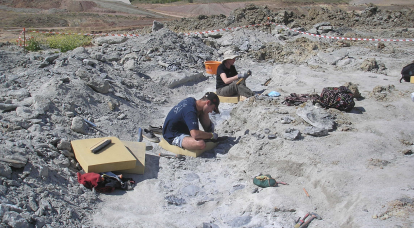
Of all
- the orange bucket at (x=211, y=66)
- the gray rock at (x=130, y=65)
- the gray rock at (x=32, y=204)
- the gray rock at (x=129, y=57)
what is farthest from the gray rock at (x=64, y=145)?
the orange bucket at (x=211, y=66)

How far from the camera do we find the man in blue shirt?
16.3 ft

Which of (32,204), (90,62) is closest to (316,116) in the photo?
(32,204)

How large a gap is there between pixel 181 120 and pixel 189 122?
1.00 ft

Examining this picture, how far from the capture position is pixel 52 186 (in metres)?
3.98

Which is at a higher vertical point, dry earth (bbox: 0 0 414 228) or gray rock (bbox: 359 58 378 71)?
gray rock (bbox: 359 58 378 71)

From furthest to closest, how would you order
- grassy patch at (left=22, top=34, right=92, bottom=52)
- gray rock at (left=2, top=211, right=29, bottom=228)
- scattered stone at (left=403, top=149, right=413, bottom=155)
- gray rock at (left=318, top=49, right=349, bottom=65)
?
grassy patch at (left=22, top=34, right=92, bottom=52), gray rock at (left=318, top=49, right=349, bottom=65), scattered stone at (left=403, top=149, right=413, bottom=155), gray rock at (left=2, top=211, right=29, bottom=228)

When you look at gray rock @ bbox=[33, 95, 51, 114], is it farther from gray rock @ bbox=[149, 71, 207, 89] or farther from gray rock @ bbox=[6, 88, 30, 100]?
gray rock @ bbox=[149, 71, 207, 89]

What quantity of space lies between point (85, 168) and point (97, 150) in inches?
11.4

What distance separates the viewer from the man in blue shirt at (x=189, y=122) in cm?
A: 495

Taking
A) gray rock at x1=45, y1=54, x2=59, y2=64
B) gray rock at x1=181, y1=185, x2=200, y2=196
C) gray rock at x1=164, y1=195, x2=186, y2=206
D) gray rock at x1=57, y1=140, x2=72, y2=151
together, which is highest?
gray rock at x1=45, y1=54, x2=59, y2=64

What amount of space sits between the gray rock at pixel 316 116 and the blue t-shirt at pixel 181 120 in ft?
5.92

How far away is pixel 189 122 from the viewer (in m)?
4.92

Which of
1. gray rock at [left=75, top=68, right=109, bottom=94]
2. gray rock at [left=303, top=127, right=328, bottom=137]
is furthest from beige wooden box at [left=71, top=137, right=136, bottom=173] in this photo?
gray rock at [left=303, top=127, right=328, bottom=137]

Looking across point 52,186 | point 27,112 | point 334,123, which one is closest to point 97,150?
point 52,186
